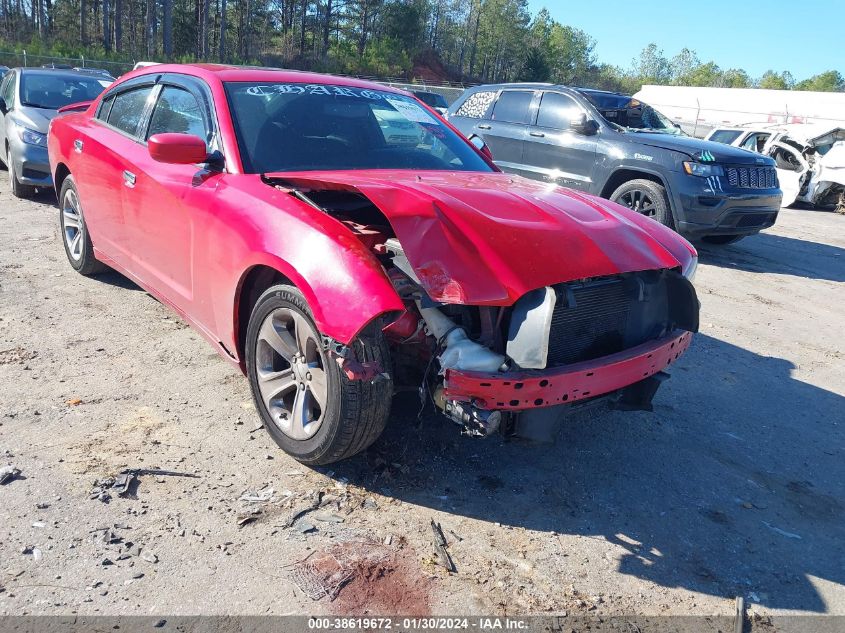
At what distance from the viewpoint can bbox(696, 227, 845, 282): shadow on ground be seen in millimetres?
8242

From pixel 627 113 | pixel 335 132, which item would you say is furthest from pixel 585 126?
pixel 335 132

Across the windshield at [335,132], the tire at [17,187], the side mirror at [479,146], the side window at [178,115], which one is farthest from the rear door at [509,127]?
the tire at [17,187]

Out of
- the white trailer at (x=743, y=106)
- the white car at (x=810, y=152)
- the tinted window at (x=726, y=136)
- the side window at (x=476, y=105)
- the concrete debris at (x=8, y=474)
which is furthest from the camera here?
the white trailer at (x=743, y=106)

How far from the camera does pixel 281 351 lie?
3.04 meters

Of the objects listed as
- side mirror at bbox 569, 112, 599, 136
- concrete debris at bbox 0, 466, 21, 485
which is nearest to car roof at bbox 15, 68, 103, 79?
side mirror at bbox 569, 112, 599, 136

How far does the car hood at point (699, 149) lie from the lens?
767 cm

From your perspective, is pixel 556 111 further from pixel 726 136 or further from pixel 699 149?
pixel 726 136

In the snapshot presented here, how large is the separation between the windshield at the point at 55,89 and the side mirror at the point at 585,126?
658cm

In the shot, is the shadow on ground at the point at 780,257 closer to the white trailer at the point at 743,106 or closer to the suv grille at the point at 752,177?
the suv grille at the point at 752,177

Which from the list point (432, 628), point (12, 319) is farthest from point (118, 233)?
point (432, 628)

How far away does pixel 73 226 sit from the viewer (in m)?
5.47

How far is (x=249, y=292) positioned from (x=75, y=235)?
10.0 feet

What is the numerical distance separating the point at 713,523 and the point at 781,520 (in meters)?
0.35

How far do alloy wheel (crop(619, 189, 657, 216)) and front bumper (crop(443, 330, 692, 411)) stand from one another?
539 cm
